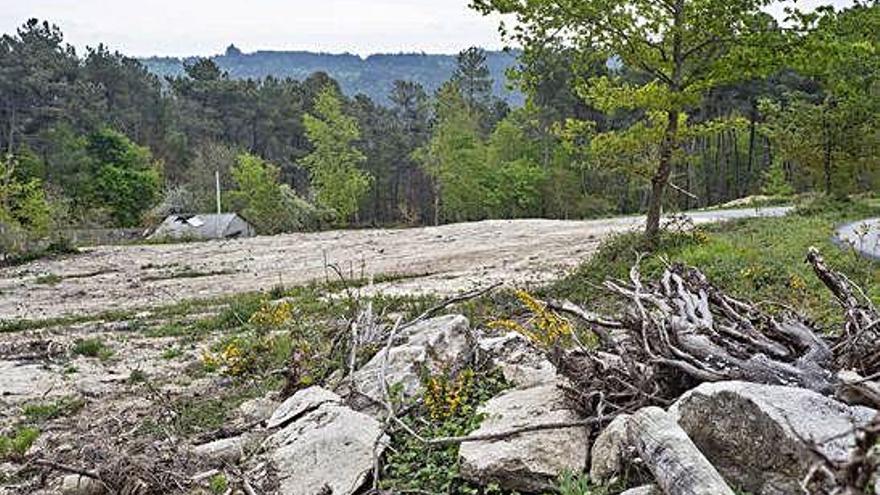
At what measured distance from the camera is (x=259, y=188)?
153 ft

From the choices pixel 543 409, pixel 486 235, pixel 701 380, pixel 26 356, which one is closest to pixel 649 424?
pixel 701 380

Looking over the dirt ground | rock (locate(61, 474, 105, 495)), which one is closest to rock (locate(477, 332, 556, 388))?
the dirt ground

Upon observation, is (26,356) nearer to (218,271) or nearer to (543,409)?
(543,409)

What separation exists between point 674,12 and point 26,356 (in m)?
11.9

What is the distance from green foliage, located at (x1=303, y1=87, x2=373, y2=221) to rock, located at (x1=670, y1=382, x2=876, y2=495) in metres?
44.2

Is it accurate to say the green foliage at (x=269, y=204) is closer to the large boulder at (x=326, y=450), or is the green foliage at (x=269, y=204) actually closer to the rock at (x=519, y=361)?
the rock at (x=519, y=361)

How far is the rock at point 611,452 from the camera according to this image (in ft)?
12.9

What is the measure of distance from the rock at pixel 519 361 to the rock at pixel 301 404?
53.6 inches

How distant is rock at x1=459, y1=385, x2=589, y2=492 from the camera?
4145 millimetres

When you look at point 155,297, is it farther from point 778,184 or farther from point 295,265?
point 778,184

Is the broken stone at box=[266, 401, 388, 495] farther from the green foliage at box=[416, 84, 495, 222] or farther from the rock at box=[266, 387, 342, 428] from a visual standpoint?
the green foliage at box=[416, 84, 495, 222]

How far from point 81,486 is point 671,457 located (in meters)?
3.97

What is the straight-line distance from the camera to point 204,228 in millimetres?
43969

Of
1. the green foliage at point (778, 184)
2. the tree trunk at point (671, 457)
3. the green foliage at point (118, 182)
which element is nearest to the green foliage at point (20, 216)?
the green foliage at point (118, 182)
